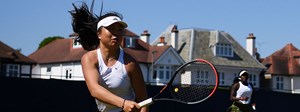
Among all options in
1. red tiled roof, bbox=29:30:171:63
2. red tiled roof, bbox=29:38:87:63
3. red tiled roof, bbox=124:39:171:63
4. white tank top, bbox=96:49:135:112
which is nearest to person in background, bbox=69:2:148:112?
white tank top, bbox=96:49:135:112

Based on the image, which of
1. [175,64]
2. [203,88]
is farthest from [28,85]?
[175,64]

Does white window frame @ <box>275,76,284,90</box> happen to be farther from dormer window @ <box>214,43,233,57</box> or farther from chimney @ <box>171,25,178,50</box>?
chimney @ <box>171,25,178,50</box>

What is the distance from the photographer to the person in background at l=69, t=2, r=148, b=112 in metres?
5.08

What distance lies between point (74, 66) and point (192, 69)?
49.8 m

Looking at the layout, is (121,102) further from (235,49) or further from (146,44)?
(235,49)

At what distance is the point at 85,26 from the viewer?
5.72 meters

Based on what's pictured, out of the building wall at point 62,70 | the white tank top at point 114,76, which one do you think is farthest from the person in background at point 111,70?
the building wall at point 62,70

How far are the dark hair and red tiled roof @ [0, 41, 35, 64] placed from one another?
4700 cm

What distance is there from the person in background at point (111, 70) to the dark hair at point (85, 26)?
12cm

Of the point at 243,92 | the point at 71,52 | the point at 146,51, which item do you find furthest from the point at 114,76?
the point at 146,51

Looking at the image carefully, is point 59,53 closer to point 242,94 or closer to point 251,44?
point 251,44

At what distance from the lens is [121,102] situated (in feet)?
16.0

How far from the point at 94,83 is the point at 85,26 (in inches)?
31.6

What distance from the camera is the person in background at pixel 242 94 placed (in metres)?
14.3
